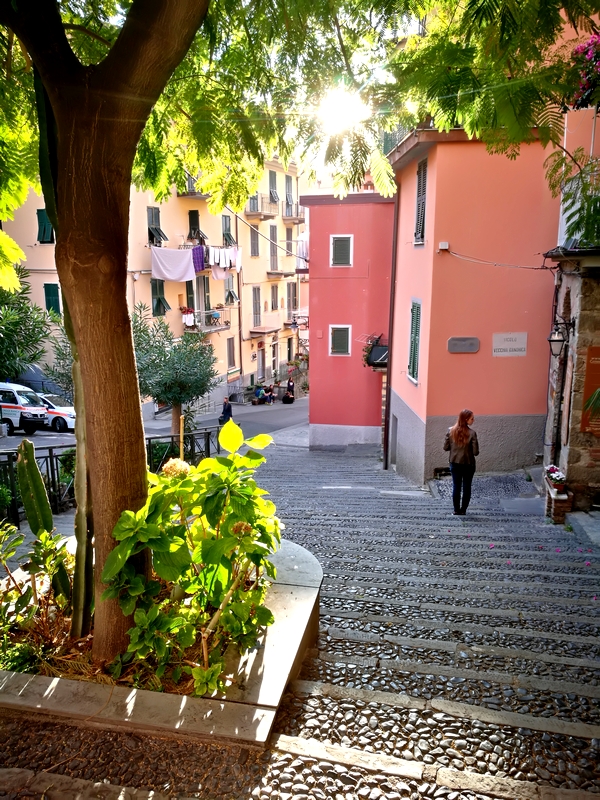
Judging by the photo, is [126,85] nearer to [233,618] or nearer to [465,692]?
[233,618]

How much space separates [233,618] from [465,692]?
139cm

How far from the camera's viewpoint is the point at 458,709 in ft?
10.9

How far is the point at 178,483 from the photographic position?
11.0 ft

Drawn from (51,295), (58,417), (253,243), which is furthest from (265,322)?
(58,417)

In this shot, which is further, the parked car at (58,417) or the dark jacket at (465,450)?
the parked car at (58,417)

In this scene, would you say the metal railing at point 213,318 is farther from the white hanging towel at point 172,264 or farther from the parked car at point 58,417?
the parked car at point 58,417

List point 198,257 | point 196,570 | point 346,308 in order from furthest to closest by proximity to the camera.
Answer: point 198,257 → point 346,308 → point 196,570

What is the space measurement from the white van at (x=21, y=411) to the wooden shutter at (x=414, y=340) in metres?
13.5

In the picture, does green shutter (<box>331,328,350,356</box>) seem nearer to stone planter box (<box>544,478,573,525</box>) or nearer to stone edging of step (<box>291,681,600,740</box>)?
stone planter box (<box>544,478,573,525</box>)

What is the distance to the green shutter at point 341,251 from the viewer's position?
19156 millimetres

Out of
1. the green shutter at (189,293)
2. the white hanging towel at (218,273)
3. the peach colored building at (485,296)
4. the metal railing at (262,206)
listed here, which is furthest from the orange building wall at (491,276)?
the metal railing at (262,206)

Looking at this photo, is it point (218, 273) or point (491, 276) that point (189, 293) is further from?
point (491, 276)

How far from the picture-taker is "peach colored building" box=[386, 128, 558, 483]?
35.9ft

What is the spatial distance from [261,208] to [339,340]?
18738 mm
